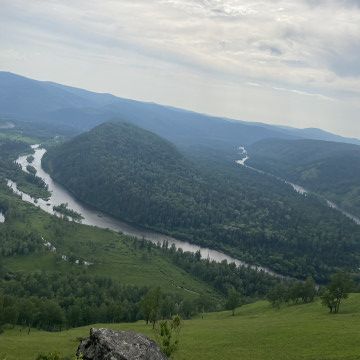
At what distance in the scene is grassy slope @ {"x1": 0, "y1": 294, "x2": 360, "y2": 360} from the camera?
76.6 meters

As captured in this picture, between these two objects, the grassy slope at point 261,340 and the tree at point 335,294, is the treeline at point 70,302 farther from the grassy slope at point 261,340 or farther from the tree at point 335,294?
the tree at point 335,294

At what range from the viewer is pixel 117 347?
40.0 metres

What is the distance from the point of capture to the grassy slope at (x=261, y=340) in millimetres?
76562

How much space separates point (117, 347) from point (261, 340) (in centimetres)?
5637

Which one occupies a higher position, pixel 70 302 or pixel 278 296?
pixel 278 296

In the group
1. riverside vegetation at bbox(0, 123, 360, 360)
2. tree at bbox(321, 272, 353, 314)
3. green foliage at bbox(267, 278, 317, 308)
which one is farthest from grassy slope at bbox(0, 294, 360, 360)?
green foliage at bbox(267, 278, 317, 308)

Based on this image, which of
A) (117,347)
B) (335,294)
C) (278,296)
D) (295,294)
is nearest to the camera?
(117,347)

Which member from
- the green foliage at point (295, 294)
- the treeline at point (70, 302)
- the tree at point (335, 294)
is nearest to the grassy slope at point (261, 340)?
the tree at point (335, 294)

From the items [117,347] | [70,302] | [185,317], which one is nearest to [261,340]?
[117,347]

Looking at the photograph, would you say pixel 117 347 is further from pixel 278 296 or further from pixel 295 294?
pixel 278 296

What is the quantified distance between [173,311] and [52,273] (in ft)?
220

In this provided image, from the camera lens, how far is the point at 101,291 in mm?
172375

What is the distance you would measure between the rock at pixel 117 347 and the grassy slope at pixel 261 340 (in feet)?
130

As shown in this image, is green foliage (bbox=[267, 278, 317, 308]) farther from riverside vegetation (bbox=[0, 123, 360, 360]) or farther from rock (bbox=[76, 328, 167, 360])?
rock (bbox=[76, 328, 167, 360])
